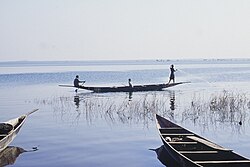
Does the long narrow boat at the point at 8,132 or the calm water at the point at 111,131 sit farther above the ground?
the long narrow boat at the point at 8,132

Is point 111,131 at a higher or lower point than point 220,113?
lower

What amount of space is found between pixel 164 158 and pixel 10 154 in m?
4.64

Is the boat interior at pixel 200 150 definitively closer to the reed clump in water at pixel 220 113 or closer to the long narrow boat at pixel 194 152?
the long narrow boat at pixel 194 152

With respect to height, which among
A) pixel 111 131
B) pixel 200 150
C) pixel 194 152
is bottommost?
pixel 111 131

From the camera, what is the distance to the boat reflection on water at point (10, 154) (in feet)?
42.3

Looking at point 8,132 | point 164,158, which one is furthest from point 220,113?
point 8,132

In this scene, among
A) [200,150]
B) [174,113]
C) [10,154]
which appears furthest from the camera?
[174,113]

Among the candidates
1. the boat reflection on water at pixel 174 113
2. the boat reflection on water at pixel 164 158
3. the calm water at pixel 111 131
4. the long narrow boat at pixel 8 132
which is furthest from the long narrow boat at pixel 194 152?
the long narrow boat at pixel 8 132

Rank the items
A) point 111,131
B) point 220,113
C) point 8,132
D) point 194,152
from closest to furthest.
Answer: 1. point 194,152
2. point 8,132
3. point 111,131
4. point 220,113

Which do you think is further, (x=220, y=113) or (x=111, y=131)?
(x=220, y=113)

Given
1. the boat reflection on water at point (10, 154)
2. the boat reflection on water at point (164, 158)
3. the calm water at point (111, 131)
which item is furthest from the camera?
the calm water at point (111, 131)

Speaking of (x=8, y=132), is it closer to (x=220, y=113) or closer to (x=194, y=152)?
(x=194, y=152)

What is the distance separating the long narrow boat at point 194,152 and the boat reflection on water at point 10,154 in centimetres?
436

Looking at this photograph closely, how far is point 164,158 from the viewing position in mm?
13125
